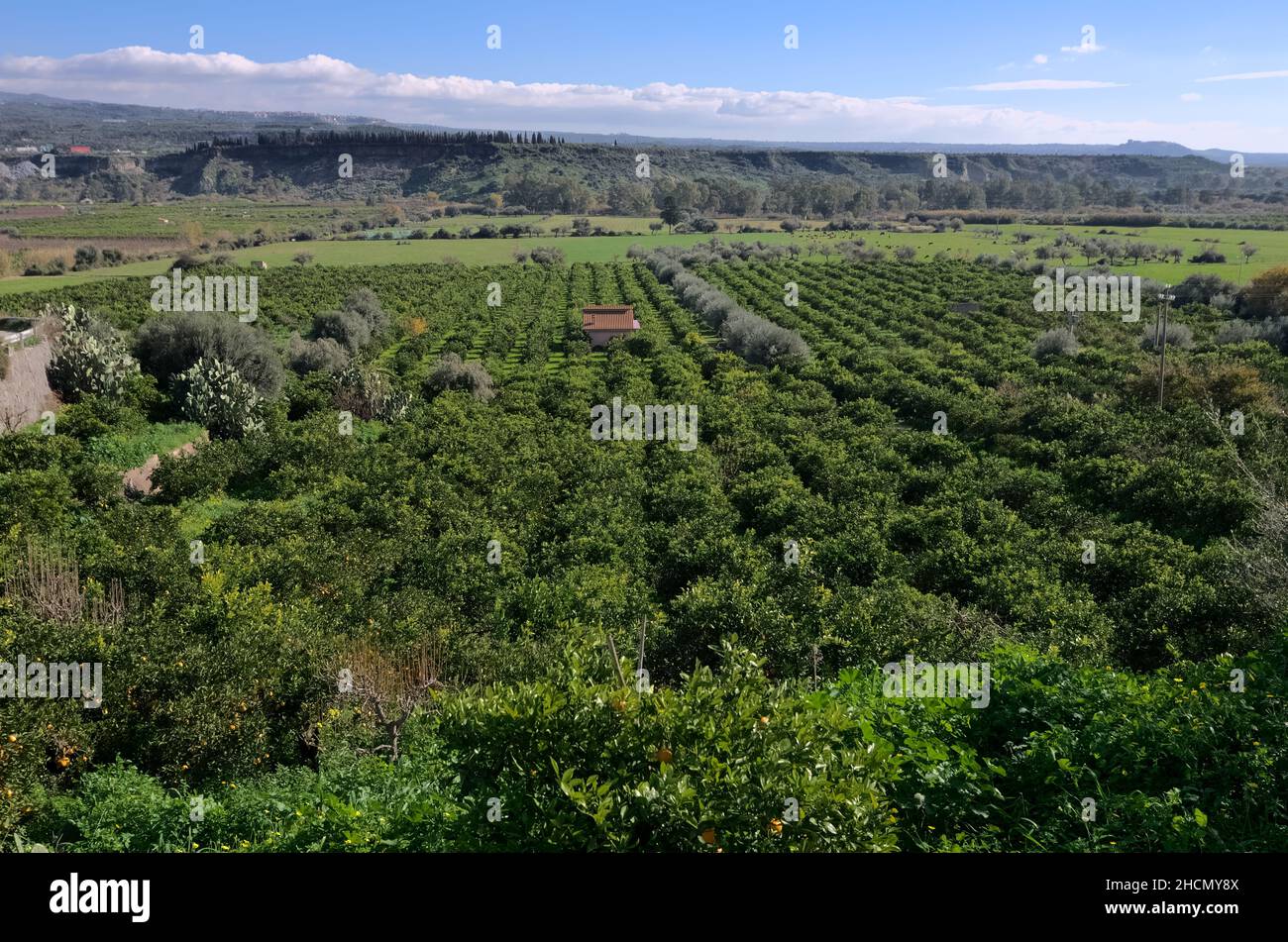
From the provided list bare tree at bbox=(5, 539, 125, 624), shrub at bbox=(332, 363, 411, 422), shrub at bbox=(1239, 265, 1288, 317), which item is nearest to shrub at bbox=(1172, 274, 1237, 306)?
shrub at bbox=(1239, 265, 1288, 317)

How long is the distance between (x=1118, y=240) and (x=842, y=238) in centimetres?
3261

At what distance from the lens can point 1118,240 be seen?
96.6m

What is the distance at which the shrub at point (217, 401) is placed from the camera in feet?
95.6

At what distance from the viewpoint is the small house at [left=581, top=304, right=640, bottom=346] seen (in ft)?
157

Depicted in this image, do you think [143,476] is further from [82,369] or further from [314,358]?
[314,358]

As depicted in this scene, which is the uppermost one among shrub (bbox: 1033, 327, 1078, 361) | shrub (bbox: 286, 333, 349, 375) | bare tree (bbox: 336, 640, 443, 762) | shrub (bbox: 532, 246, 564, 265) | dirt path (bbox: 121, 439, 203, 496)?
shrub (bbox: 532, 246, 564, 265)

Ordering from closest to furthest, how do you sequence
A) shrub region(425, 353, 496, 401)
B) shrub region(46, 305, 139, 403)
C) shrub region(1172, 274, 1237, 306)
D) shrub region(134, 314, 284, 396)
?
1. shrub region(46, 305, 139, 403)
2. shrub region(134, 314, 284, 396)
3. shrub region(425, 353, 496, 401)
4. shrub region(1172, 274, 1237, 306)

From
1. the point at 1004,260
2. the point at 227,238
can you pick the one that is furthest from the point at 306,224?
the point at 1004,260

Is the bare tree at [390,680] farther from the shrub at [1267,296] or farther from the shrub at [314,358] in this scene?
the shrub at [1267,296]

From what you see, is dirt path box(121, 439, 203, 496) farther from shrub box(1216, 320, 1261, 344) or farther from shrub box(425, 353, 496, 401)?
shrub box(1216, 320, 1261, 344)

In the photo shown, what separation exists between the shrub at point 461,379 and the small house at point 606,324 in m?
11.6

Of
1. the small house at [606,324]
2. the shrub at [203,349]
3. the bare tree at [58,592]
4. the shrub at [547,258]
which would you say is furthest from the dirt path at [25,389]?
the shrub at [547,258]

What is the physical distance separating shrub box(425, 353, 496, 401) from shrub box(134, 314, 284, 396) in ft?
20.2
